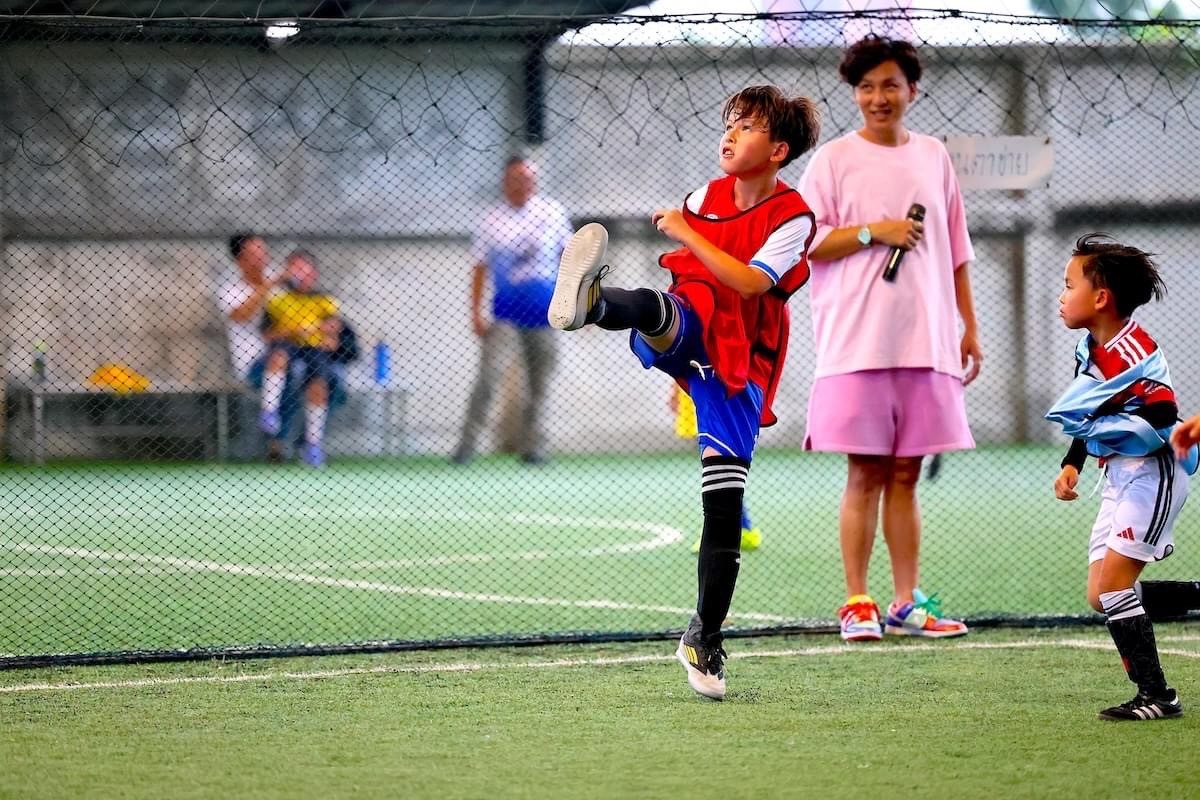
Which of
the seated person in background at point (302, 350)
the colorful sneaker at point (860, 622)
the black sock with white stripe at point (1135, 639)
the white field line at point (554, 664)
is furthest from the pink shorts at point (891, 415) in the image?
the seated person in background at point (302, 350)

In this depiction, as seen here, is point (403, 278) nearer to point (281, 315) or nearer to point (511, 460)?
point (281, 315)

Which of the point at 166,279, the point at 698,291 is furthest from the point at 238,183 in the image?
the point at 698,291

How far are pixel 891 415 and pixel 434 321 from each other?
776cm

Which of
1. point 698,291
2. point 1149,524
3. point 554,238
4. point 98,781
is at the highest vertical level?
point 554,238

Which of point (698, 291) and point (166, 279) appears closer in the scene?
point (698, 291)

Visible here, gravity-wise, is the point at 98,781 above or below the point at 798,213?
below

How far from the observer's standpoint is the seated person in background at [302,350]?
12.5 m

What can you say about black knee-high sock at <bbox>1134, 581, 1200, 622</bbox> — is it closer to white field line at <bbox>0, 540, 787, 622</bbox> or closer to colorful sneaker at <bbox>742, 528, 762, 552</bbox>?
white field line at <bbox>0, 540, 787, 622</bbox>

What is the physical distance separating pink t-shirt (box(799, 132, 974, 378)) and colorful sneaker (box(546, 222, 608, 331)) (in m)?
1.43

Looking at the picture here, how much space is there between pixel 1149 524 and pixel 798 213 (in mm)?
1206

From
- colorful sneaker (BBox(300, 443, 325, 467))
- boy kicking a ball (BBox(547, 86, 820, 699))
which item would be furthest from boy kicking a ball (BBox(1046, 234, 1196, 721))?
colorful sneaker (BBox(300, 443, 325, 467))

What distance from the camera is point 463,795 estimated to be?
3297 mm

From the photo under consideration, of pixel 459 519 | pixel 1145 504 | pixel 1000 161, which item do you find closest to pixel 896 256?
pixel 1000 161

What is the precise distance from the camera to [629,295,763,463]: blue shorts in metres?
4.35
